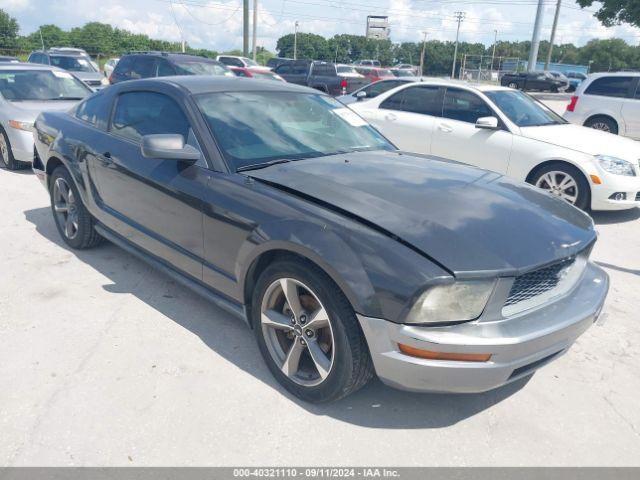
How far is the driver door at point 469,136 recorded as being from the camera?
6707mm

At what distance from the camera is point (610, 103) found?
36.4 ft

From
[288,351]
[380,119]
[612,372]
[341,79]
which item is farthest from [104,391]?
[341,79]

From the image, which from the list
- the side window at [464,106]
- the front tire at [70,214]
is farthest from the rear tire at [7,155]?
the side window at [464,106]

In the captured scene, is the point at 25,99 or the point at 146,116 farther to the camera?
the point at 25,99

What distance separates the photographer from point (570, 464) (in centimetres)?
242

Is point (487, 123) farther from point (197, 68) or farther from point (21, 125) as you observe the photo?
point (197, 68)

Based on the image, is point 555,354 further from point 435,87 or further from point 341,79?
point 341,79

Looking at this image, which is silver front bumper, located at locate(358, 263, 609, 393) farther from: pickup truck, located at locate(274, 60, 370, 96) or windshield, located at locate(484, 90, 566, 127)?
pickup truck, located at locate(274, 60, 370, 96)

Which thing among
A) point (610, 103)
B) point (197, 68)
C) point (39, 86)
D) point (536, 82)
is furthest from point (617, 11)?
point (39, 86)

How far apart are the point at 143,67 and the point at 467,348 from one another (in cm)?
1154

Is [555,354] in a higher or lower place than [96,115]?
lower

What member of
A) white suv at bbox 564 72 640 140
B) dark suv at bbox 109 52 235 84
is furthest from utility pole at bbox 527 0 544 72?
dark suv at bbox 109 52 235 84
